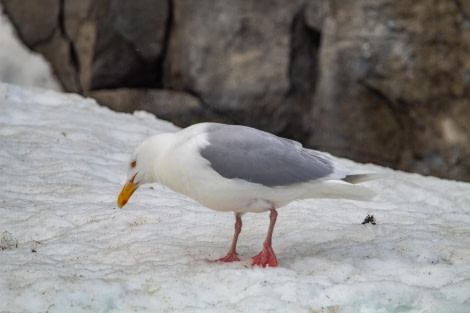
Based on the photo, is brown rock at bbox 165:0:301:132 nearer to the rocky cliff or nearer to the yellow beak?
the rocky cliff

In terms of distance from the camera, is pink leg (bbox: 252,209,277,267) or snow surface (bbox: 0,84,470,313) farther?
pink leg (bbox: 252,209,277,267)

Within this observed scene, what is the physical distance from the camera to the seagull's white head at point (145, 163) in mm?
3773

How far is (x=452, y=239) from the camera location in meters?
4.06

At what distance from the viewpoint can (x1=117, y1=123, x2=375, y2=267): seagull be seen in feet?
11.7

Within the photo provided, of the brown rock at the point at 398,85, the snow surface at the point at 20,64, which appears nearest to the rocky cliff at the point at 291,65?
the brown rock at the point at 398,85

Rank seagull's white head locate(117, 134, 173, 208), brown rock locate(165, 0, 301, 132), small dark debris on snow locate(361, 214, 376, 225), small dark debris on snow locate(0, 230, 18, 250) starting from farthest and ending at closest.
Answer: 1. brown rock locate(165, 0, 301, 132)
2. small dark debris on snow locate(361, 214, 376, 225)
3. small dark debris on snow locate(0, 230, 18, 250)
4. seagull's white head locate(117, 134, 173, 208)

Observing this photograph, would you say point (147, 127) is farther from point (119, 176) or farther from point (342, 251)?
point (342, 251)

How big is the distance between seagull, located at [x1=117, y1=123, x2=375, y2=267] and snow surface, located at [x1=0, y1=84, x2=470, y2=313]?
0.30 m

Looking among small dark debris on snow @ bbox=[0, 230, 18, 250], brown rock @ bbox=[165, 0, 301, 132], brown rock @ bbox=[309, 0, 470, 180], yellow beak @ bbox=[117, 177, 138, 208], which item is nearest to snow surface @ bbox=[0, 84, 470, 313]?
small dark debris on snow @ bbox=[0, 230, 18, 250]

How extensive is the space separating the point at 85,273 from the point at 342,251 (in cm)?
122

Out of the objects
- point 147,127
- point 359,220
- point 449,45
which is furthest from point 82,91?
point 359,220

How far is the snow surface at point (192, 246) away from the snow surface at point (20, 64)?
4556mm

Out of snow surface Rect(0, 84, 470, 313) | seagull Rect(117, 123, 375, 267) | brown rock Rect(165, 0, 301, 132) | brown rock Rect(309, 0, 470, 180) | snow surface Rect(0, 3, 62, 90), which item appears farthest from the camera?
snow surface Rect(0, 3, 62, 90)

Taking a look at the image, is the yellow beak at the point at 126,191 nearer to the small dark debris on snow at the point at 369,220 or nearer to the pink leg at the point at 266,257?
the pink leg at the point at 266,257
